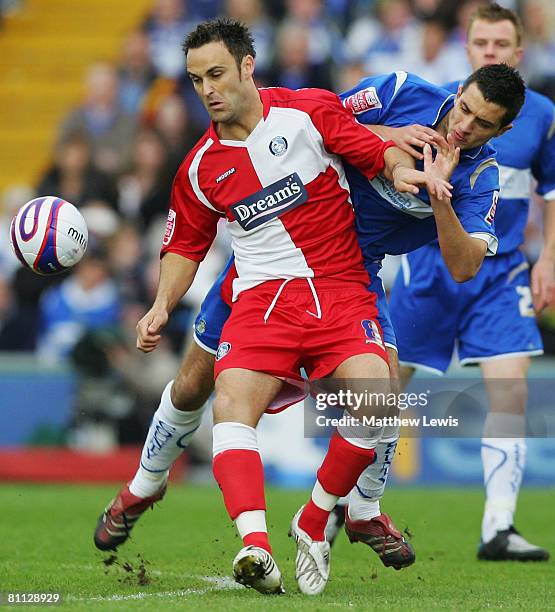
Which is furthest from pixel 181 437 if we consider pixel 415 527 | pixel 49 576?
pixel 415 527

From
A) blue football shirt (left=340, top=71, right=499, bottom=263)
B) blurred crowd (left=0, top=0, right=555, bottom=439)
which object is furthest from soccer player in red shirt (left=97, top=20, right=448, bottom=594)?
blurred crowd (left=0, top=0, right=555, bottom=439)

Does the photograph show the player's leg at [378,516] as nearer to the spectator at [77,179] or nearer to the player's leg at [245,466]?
the player's leg at [245,466]

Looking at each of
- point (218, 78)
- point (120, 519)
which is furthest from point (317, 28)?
point (218, 78)

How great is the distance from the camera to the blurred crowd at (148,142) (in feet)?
42.2

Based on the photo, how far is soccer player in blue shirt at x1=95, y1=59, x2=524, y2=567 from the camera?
5664 mm

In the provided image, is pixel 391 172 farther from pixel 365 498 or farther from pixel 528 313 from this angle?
pixel 528 313

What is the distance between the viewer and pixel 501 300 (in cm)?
750

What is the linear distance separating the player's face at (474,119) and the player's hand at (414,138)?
0.08 metres

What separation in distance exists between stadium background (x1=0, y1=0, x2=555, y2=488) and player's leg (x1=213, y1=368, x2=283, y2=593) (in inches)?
187

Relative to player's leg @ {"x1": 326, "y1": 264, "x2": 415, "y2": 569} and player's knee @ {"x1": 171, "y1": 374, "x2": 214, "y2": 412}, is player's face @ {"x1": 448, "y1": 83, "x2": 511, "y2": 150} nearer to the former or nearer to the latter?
player's leg @ {"x1": 326, "y1": 264, "x2": 415, "y2": 569}

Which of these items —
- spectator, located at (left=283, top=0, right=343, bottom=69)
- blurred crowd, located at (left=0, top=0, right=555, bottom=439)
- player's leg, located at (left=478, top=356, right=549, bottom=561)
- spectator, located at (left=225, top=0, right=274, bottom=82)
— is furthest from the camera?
spectator, located at (left=225, top=0, right=274, bottom=82)

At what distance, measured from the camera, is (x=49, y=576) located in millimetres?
5973

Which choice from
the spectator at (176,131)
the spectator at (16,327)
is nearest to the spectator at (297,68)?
the spectator at (176,131)

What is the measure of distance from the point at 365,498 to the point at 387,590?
55 centimetres
